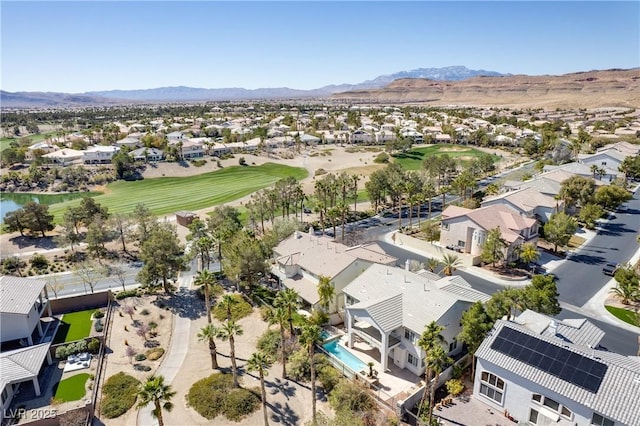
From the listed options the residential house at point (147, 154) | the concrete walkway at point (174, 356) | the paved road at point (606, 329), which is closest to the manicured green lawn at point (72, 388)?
the concrete walkway at point (174, 356)

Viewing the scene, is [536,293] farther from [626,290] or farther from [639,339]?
[626,290]

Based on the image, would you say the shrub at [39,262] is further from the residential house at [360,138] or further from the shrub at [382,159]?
the residential house at [360,138]

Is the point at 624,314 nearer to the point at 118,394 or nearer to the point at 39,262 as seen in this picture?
the point at 118,394

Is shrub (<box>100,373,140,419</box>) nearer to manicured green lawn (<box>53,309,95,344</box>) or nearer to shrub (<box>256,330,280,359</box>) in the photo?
manicured green lawn (<box>53,309,95,344</box>)

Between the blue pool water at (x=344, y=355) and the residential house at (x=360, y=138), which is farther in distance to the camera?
the residential house at (x=360, y=138)

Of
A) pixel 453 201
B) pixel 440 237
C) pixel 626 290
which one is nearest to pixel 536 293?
pixel 626 290

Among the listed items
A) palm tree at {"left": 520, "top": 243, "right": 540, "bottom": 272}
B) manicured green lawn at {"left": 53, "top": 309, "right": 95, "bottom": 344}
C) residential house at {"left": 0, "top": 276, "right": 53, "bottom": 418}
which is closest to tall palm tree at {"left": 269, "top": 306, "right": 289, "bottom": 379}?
residential house at {"left": 0, "top": 276, "right": 53, "bottom": 418}
